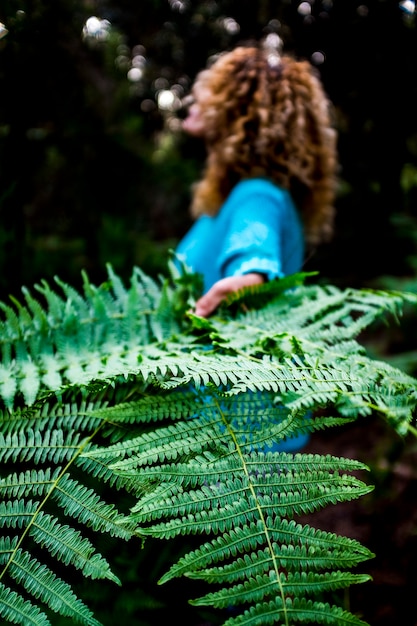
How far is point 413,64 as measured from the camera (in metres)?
2.36

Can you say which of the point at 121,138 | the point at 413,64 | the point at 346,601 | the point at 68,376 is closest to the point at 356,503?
the point at 346,601

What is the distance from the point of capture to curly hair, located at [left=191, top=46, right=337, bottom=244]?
168 cm

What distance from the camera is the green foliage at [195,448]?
727 mm

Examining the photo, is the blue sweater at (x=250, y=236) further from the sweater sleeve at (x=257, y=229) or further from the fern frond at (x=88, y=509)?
the fern frond at (x=88, y=509)

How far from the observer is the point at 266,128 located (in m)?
1.67

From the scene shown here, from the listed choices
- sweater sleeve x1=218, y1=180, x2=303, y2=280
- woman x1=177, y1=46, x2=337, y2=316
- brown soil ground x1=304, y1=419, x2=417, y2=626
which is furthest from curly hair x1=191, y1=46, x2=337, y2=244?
brown soil ground x1=304, y1=419, x2=417, y2=626

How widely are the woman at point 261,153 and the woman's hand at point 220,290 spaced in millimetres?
181

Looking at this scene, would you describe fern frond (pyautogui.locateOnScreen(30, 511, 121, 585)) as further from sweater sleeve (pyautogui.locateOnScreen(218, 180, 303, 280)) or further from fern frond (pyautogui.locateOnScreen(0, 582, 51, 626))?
sweater sleeve (pyautogui.locateOnScreen(218, 180, 303, 280))

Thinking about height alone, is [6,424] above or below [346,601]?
above

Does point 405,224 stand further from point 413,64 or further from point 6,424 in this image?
point 6,424

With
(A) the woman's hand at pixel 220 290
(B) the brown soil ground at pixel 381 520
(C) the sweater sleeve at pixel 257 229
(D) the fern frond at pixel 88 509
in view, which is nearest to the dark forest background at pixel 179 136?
(B) the brown soil ground at pixel 381 520

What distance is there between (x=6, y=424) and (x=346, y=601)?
1.13m

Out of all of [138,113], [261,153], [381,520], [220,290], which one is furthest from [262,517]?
[138,113]

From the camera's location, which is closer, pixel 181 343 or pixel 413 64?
Answer: pixel 181 343
